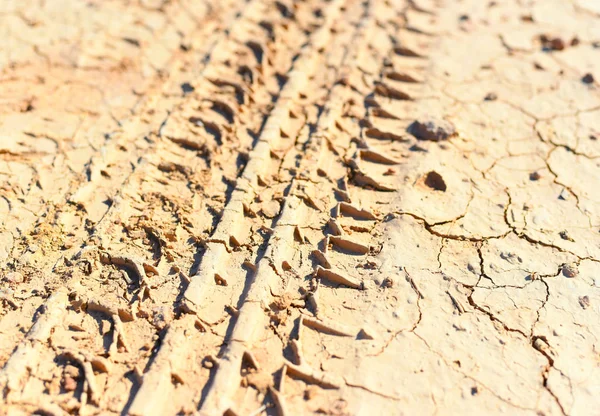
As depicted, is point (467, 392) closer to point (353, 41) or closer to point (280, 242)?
point (280, 242)

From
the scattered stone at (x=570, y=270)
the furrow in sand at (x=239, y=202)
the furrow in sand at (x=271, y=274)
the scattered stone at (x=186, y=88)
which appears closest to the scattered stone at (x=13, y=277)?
the furrow in sand at (x=239, y=202)

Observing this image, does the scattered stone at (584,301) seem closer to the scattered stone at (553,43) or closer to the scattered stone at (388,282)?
the scattered stone at (388,282)

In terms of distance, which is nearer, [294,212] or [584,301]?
[584,301]

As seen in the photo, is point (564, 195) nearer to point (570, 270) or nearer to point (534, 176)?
point (534, 176)

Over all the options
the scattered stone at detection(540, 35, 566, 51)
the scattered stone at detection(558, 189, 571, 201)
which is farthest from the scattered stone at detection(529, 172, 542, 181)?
the scattered stone at detection(540, 35, 566, 51)

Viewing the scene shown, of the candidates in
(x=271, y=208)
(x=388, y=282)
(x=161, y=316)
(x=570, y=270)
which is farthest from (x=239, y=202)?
(x=570, y=270)

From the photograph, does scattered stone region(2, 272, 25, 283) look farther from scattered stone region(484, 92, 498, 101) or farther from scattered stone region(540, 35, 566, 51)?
scattered stone region(540, 35, 566, 51)
